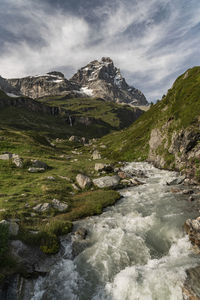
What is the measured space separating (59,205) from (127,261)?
514 inches

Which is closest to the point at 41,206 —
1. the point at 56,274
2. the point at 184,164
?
the point at 56,274

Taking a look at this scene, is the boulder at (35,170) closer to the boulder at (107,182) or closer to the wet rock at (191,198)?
the boulder at (107,182)

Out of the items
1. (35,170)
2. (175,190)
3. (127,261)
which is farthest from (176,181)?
(35,170)

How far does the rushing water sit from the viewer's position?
11.3 meters

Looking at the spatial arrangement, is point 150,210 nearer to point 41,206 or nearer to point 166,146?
point 41,206

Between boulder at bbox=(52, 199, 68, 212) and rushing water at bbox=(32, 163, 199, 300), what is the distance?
12.5 ft

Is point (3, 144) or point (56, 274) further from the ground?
point (3, 144)

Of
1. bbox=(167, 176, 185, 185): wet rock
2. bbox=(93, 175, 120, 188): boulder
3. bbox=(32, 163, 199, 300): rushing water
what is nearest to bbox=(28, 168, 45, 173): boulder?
bbox=(93, 175, 120, 188): boulder

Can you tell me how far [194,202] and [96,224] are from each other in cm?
1459

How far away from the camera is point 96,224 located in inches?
797

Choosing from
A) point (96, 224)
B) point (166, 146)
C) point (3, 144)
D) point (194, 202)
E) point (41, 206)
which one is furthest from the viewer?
point (3, 144)

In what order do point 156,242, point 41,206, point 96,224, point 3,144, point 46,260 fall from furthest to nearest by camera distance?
point 3,144, point 41,206, point 96,224, point 156,242, point 46,260

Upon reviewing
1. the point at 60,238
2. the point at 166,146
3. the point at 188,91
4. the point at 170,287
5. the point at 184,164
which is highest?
the point at 188,91

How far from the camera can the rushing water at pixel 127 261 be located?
11312 mm
